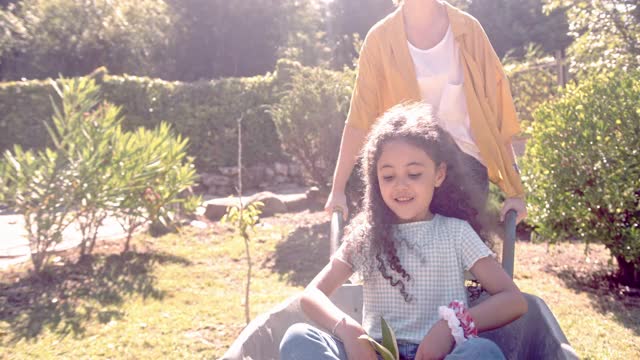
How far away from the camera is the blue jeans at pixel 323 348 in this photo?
67.6 inches

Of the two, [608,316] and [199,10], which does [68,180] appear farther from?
[199,10]

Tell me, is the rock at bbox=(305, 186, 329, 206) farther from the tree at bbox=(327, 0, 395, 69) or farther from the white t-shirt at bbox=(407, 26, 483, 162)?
the tree at bbox=(327, 0, 395, 69)

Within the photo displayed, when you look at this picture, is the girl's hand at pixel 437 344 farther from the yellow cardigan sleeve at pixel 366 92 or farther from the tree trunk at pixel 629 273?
the tree trunk at pixel 629 273

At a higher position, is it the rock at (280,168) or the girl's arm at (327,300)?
the rock at (280,168)

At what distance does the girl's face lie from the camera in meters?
2.13

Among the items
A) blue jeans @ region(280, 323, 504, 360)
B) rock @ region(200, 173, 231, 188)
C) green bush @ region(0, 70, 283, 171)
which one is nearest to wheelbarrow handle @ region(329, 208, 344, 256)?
blue jeans @ region(280, 323, 504, 360)

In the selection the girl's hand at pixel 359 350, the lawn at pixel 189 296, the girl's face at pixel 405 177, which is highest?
the girl's face at pixel 405 177

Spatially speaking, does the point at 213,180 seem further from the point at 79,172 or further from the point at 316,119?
the point at 79,172

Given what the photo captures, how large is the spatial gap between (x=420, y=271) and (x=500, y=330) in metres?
0.36

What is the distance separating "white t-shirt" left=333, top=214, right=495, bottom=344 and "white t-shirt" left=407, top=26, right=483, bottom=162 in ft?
1.78

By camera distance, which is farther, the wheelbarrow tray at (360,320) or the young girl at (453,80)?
the young girl at (453,80)

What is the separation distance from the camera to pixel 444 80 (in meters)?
2.63

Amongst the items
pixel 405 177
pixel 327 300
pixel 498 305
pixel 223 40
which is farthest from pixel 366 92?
pixel 223 40

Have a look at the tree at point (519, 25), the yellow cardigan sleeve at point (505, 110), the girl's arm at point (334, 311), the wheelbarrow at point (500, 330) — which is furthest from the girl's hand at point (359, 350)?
the tree at point (519, 25)
